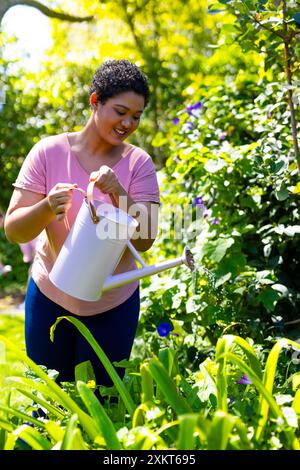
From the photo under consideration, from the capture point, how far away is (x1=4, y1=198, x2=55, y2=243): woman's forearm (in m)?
1.88

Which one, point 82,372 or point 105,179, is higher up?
point 105,179

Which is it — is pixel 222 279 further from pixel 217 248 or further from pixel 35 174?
pixel 35 174

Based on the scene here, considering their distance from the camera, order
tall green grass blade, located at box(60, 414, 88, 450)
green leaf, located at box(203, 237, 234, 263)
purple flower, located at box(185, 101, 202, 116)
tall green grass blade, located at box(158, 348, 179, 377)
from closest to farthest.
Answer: tall green grass blade, located at box(60, 414, 88, 450)
tall green grass blade, located at box(158, 348, 179, 377)
green leaf, located at box(203, 237, 234, 263)
purple flower, located at box(185, 101, 202, 116)

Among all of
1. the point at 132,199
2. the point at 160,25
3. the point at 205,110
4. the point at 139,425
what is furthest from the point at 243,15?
the point at 160,25

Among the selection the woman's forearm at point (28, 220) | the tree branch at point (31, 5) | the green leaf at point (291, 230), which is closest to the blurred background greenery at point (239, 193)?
the green leaf at point (291, 230)

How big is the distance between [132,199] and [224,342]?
0.62m

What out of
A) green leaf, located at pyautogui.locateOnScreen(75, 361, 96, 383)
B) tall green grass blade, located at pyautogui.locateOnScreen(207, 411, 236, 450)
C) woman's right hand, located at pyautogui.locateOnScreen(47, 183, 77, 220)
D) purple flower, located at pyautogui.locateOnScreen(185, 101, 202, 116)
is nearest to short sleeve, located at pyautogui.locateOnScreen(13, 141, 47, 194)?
woman's right hand, located at pyautogui.locateOnScreen(47, 183, 77, 220)

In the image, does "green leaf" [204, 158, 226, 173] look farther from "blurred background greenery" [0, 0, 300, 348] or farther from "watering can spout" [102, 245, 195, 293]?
"watering can spout" [102, 245, 195, 293]

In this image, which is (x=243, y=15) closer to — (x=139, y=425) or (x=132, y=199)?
(x=132, y=199)

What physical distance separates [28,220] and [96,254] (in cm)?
25

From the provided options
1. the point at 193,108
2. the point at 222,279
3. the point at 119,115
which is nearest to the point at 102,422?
the point at 119,115

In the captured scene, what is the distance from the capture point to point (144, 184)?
2.05m

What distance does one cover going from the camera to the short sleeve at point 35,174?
6.59ft

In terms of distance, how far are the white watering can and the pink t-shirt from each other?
185 mm
